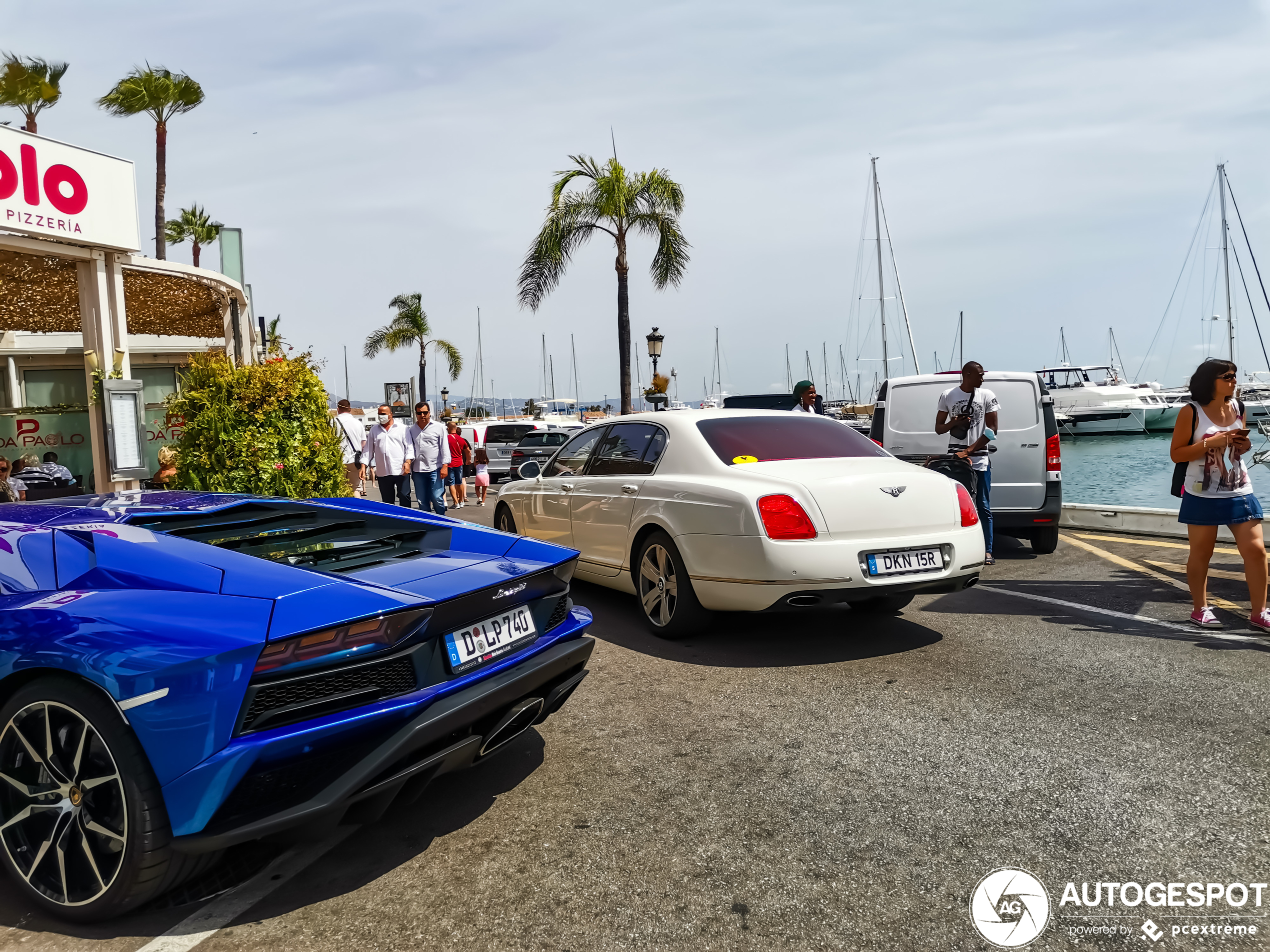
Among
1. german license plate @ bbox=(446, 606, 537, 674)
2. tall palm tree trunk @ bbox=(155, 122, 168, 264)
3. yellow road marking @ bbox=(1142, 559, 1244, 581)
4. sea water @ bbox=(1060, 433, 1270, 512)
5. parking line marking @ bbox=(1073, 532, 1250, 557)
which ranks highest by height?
tall palm tree trunk @ bbox=(155, 122, 168, 264)

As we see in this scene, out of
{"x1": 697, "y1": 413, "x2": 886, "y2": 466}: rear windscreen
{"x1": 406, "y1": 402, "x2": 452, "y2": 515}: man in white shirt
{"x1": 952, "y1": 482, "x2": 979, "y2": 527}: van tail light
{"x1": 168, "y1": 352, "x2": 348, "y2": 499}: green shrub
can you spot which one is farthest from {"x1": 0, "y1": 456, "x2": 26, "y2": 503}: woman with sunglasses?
{"x1": 952, "y1": 482, "x2": 979, "y2": 527}: van tail light

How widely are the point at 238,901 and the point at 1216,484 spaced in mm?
5697

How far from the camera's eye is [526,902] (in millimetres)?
2613

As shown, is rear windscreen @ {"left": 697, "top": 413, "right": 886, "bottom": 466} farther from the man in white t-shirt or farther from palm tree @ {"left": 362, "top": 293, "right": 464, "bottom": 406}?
palm tree @ {"left": 362, "top": 293, "right": 464, "bottom": 406}

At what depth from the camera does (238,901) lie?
2674mm

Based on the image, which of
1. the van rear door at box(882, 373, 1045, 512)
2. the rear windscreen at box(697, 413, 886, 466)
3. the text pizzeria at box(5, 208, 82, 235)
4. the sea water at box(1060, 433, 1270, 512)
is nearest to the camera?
the rear windscreen at box(697, 413, 886, 466)

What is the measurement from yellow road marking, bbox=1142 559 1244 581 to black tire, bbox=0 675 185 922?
24.1 ft

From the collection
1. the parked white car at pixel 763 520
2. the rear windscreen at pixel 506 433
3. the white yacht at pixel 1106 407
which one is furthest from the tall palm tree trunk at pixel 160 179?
the white yacht at pixel 1106 407

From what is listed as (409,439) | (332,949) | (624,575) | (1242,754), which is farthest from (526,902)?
(409,439)

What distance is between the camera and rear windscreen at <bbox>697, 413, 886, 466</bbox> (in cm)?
578

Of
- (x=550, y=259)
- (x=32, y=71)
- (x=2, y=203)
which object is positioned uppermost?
(x=32, y=71)

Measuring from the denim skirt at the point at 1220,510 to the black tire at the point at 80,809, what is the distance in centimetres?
569

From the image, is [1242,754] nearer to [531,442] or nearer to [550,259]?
[531,442]

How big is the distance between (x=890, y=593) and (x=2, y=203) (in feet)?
30.9
